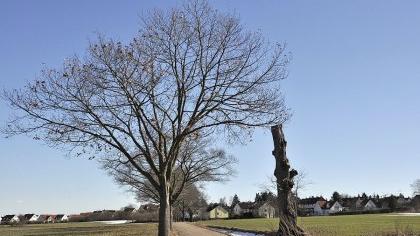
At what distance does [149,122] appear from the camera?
19.8 metres

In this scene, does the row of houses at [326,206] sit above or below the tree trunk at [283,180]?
above

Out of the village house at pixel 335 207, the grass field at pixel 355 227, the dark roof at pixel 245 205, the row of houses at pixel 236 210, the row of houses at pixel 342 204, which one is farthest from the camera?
the dark roof at pixel 245 205

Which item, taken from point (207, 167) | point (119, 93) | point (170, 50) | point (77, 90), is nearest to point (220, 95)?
point (170, 50)

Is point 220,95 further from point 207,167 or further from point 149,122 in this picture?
point 207,167

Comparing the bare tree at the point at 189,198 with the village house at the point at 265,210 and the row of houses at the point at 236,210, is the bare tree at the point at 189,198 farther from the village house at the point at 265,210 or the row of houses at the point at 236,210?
the row of houses at the point at 236,210

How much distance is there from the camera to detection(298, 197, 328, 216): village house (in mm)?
174600

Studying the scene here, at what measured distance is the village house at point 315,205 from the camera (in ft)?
573

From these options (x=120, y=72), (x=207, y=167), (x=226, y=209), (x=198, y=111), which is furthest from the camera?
(x=226, y=209)

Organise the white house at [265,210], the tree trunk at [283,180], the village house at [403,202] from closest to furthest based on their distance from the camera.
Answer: the tree trunk at [283,180]
the white house at [265,210]
the village house at [403,202]

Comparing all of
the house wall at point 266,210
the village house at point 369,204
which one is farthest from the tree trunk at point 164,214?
the village house at point 369,204

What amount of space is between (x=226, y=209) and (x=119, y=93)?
172365mm

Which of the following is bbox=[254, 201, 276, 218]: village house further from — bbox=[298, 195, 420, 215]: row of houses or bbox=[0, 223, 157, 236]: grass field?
bbox=[0, 223, 157, 236]: grass field

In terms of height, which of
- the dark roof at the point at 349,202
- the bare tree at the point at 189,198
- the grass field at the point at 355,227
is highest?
the dark roof at the point at 349,202

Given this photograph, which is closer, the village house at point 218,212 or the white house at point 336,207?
the white house at point 336,207
